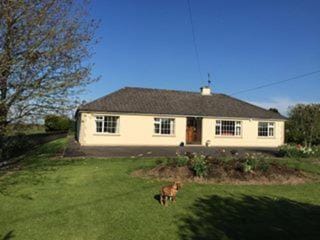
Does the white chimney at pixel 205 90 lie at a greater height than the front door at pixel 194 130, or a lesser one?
greater

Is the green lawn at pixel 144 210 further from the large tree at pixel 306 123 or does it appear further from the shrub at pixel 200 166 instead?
the large tree at pixel 306 123

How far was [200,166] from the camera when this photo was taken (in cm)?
1319

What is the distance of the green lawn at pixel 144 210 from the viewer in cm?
778

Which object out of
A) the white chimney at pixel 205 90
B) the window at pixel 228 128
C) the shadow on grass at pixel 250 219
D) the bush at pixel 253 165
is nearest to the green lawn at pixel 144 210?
the shadow on grass at pixel 250 219

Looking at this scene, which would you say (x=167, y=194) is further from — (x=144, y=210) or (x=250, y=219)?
(x=250, y=219)

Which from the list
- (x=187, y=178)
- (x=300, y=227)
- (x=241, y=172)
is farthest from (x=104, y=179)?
(x=300, y=227)

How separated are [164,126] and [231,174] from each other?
20.5 metres

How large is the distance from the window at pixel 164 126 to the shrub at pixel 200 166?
19423 mm

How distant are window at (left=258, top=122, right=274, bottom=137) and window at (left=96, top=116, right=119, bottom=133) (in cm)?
1346

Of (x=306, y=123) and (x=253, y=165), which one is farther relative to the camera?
(x=306, y=123)

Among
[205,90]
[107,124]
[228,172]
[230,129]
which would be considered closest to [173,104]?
[230,129]

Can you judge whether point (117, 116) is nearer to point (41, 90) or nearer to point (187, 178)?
point (41, 90)

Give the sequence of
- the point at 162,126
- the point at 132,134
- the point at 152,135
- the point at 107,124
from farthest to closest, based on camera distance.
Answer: the point at 162,126
the point at 152,135
the point at 132,134
the point at 107,124

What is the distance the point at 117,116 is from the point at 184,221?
943 inches
